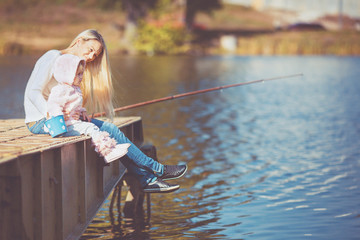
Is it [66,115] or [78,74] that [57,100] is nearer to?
[66,115]

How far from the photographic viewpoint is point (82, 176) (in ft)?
19.0

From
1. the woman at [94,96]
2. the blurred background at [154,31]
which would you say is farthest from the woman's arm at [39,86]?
the blurred background at [154,31]

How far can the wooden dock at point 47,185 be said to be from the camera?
4.48 metres

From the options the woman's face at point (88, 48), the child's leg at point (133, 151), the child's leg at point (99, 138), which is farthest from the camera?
the woman's face at point (88, 48)

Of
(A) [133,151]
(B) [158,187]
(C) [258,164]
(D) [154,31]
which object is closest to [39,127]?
(A) [133,151]

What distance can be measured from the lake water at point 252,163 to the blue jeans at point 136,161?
103 cm

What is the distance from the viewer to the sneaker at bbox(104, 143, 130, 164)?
603 centimetres

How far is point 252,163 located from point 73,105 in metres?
6.17

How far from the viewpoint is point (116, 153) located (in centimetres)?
607

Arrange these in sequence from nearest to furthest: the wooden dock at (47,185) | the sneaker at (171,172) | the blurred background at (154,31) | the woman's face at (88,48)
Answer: the wooden dock at (47,185), the woman's face at (88,48), the sneaker at (171,172), the blurred background at (154,31)

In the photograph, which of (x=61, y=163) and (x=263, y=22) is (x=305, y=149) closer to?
(x=61, y=163)

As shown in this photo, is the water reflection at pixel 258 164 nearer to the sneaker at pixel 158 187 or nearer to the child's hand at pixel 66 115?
the sneaker at pixel 158 187

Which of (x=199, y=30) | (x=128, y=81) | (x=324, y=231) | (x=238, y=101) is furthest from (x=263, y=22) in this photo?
(x=324, y=231)

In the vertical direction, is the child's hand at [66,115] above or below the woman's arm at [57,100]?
below
